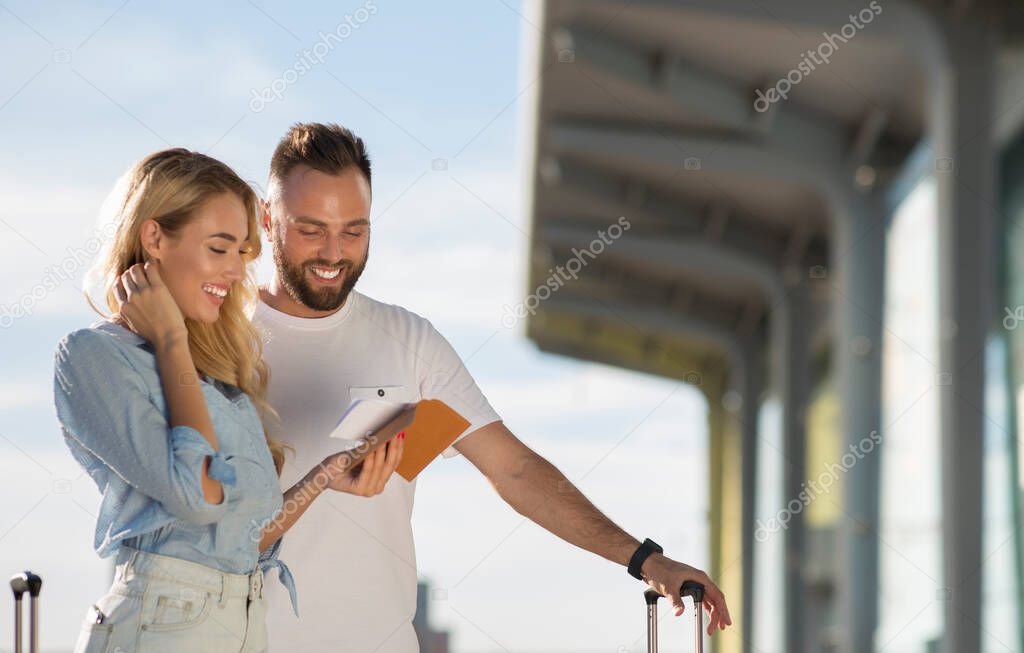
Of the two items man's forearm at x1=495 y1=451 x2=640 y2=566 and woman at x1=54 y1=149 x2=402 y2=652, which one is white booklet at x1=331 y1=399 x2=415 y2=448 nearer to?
woman at x1=54 y1=149 x2=402 y2=652

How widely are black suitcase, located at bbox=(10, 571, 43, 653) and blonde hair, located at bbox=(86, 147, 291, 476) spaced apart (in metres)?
0.54

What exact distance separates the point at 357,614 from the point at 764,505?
21.3 meters

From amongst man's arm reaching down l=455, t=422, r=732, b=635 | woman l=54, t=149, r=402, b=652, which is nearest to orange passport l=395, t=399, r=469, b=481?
man's arm reaching down l=455, t=422, r=732, b=635

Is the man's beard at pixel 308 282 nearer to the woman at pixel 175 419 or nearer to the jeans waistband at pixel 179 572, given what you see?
the woman at pixel 175 419

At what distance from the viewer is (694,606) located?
319 centimetres

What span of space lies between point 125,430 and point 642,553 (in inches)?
57.0

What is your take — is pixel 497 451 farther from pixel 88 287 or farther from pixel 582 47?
pixel 582 47

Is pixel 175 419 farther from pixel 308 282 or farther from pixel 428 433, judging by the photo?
pixel 308 282

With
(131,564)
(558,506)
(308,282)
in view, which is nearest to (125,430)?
(131,564)

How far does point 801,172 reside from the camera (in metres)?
15.3

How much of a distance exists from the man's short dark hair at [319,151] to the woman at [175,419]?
0.88 m

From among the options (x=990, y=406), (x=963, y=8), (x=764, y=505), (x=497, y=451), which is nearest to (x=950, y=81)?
(x=963, y=8)

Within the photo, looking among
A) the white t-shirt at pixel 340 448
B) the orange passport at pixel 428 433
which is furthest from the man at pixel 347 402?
the orange passport at pixel 428 433

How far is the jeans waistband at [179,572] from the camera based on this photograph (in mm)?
2473
